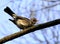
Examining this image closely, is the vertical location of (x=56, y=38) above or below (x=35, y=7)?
below

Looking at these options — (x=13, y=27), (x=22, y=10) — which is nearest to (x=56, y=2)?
(x=22, y=10)

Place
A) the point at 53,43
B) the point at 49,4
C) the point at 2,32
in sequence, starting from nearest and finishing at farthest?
the point at 53,43
the point at 2,32
the point at 49,4

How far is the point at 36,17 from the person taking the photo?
6.67 feet

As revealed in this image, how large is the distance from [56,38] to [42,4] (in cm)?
66

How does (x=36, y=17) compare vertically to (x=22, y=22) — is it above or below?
above

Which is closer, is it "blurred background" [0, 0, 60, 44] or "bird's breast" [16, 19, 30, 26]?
"bird's breast" [16, 19, 30, 26]

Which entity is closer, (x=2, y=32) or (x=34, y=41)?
(x=34, y=41)

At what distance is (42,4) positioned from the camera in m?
2.27

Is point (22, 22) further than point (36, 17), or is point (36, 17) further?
point (36, 17)

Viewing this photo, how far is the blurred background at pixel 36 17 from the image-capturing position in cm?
173

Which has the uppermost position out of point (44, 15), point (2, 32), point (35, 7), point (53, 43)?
point (35, 7)

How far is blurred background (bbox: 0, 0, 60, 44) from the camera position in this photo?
5.67 ft

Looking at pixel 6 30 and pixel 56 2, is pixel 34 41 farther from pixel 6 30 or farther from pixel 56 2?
pixel 56 2

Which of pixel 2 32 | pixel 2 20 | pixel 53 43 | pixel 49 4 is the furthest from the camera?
pixel 49 4
